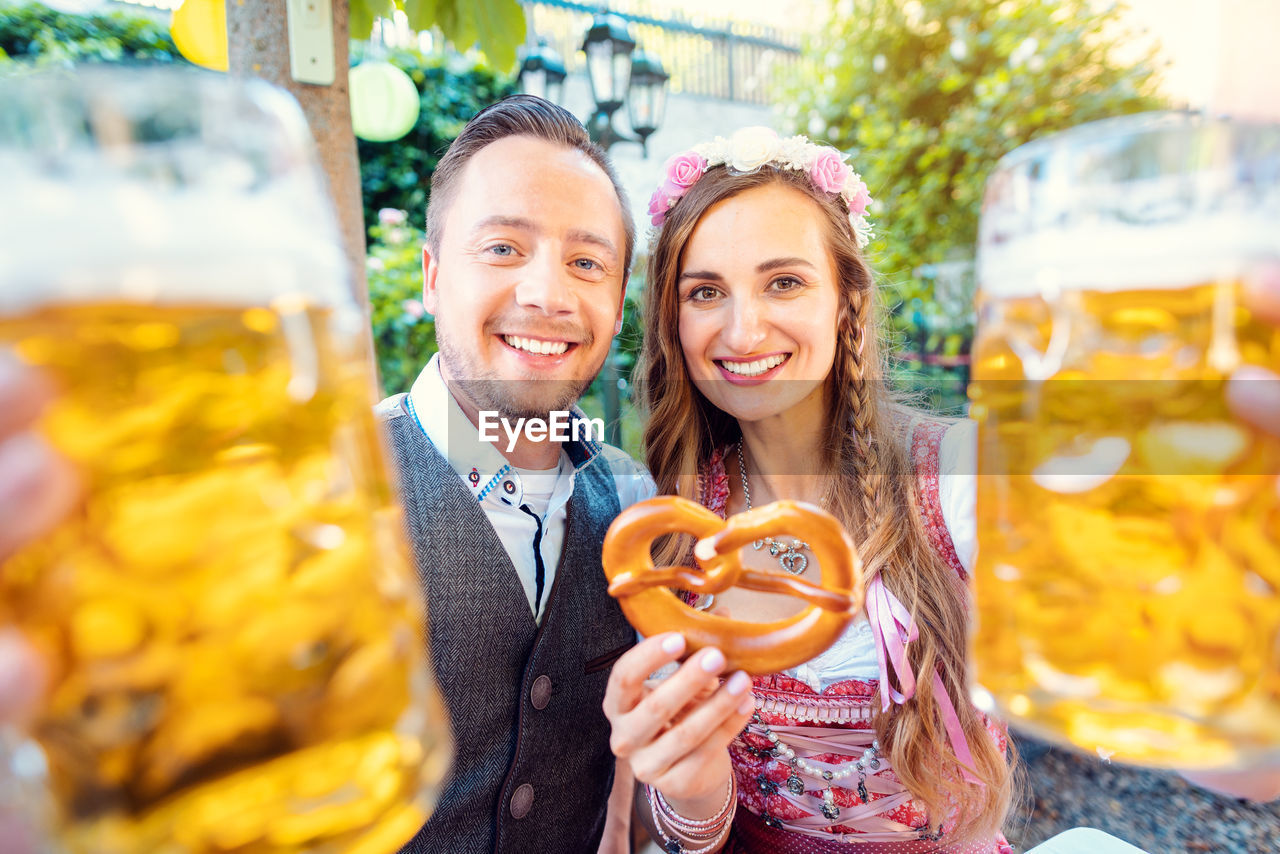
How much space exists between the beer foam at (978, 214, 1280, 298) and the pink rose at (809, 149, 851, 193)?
1.34 meters

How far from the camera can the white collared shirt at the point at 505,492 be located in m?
1.63

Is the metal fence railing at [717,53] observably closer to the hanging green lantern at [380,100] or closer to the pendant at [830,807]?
the hanging green lantern at [380,100]

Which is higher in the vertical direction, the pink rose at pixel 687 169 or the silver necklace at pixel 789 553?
the pink rose at pixel 687 169

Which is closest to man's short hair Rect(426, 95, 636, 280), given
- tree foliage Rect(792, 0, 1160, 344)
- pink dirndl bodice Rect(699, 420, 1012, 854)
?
pink dirndl bodice Rect(699, 420, 1012, 854)

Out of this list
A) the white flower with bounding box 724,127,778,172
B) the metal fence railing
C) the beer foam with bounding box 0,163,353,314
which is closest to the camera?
the beer foam with bounding box 0,163,353,314

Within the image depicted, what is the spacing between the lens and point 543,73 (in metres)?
4.29

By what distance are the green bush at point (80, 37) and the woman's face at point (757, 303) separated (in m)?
5.49

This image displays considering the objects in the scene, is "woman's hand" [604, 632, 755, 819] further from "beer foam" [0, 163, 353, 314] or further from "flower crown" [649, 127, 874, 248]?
"flower crown" [649, 127, 874, 248]

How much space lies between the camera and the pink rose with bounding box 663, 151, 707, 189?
187cm

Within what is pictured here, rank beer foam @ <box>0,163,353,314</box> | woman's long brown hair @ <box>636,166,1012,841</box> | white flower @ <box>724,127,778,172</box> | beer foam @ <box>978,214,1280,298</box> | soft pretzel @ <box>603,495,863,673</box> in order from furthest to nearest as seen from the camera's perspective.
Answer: white flower @ <box>724,127,778,172</box> → woman's long brown hair @ <box>636,166,1012,841</box> → soft pretzel @ <box>603,495,863,673</box> → beer foam @ <box>978,214,1280,298</box> → beer foam @ <box>0,163,353,314</box>

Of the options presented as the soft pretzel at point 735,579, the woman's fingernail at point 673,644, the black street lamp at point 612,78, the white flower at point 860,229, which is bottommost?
the woman's fingernail at point 673,644

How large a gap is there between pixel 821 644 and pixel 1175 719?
1.31 feet

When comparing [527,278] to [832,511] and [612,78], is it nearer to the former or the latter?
[832,511]

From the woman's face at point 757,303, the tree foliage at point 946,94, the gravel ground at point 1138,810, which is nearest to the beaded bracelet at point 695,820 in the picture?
the woman's face at point 757,303
